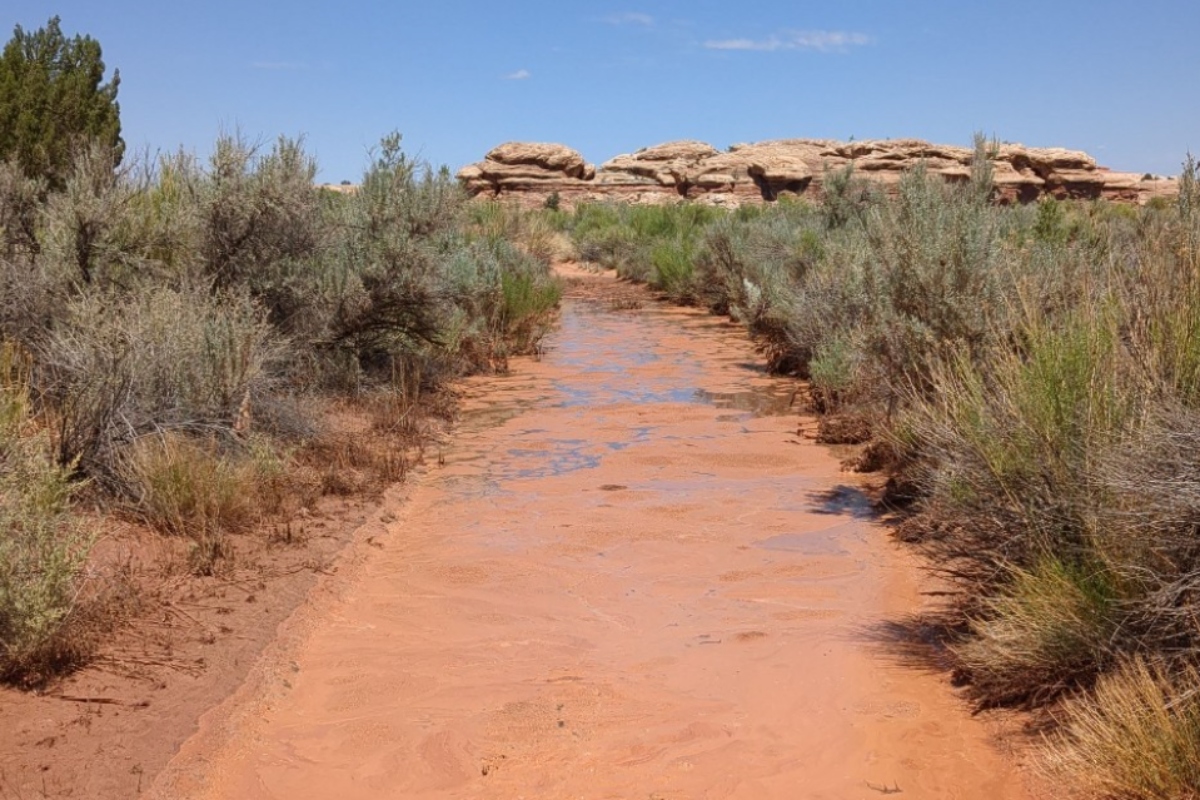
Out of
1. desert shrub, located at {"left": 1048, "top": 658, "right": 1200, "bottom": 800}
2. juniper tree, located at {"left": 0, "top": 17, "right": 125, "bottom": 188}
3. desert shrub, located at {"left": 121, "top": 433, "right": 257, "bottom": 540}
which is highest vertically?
juniper tree, located at {"left": 0, "top": 17, "right": 125, "bottom": 188}

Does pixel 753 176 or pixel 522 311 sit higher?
pixel 753 176

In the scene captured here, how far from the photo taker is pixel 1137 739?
366 centimetres

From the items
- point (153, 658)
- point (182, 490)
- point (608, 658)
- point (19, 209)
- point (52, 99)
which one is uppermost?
point (52, 99)

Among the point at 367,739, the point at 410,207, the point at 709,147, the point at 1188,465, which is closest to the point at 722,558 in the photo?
the point at 367,739

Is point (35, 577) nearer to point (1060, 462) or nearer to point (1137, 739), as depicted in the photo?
point (1137, 739)

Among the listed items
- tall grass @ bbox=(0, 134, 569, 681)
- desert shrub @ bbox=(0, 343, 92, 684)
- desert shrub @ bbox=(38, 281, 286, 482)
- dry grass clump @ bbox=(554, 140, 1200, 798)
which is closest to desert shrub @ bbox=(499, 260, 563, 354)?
tall grass @ bbox=(0, 134, 569, 681)

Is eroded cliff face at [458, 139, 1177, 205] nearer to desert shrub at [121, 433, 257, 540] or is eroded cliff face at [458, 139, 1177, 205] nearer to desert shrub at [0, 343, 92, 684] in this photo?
desert shrub at [121, 433, 257, 540]

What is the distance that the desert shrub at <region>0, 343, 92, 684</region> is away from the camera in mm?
4664

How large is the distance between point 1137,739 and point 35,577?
423 centimetres

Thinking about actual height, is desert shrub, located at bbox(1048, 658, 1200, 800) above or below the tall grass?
below

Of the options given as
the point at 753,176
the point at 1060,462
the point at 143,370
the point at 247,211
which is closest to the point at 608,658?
the point at 1060,462

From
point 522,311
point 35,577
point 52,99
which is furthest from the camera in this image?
point 52,99

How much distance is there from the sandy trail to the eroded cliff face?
1945 inches

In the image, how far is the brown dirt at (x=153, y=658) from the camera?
4277 mm
